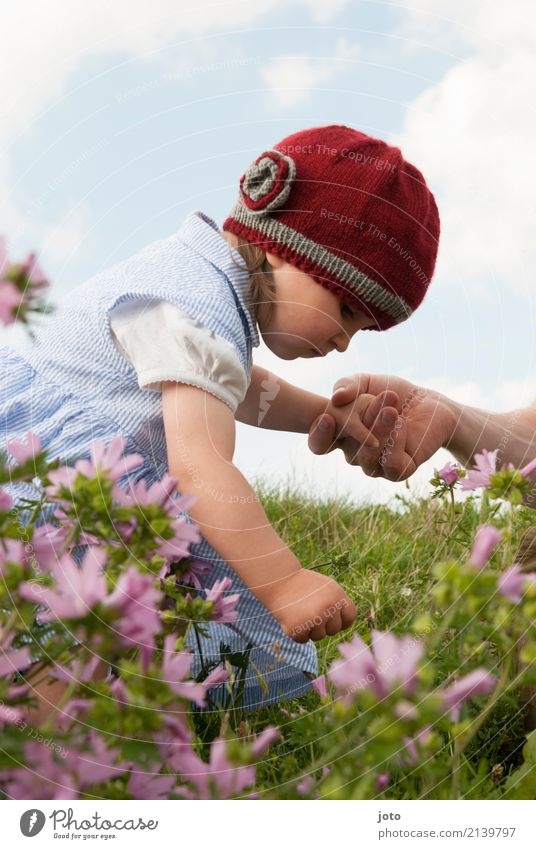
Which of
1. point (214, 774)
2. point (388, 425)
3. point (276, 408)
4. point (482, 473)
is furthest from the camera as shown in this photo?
point (276, 408)

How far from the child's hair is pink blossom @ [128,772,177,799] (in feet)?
2.46

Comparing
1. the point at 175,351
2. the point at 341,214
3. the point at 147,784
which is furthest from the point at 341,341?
the point at 147,784

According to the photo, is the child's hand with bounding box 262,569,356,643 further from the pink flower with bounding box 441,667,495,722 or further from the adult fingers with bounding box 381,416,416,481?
the adult fingers with bounding box 381,416,416,481

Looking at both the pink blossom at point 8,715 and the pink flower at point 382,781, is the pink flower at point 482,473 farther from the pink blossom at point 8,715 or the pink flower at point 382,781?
the pink blossom at point 8,715

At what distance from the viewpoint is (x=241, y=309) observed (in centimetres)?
124

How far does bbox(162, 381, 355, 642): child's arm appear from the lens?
3.07ft

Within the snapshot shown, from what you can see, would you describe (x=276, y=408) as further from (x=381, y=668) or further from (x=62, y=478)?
(x=381, y=668)

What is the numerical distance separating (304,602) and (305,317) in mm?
465

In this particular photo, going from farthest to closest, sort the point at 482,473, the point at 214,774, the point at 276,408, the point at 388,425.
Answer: the point at 276,408
the point at 388,425
the point at 482,473
the point at 214,774

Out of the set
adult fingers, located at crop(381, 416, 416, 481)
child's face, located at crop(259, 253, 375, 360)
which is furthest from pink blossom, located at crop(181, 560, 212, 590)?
adult fingers, located at crop(381, 416, 416, 481)

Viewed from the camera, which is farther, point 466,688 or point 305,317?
point 305,317

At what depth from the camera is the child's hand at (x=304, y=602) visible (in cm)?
93

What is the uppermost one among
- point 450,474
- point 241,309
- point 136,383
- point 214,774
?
point 241,309

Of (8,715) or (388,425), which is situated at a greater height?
(388,425)
